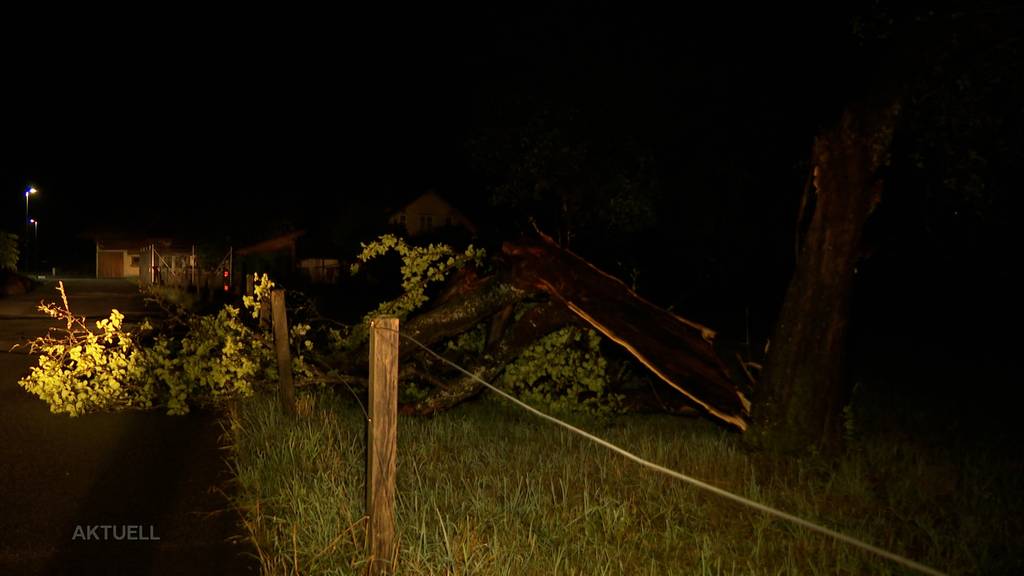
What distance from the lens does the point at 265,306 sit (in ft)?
32.2

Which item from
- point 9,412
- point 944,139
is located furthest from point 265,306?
point 944,139

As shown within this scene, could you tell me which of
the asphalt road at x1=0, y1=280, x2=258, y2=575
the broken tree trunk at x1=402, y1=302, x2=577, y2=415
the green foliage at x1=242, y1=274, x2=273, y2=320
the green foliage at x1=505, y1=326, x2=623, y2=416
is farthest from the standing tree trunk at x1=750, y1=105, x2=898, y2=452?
the green foliage at x1=242, y1=274, x2=273, y2=320

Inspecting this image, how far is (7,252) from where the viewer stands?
38750 millimetres

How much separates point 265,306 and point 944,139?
750 cm

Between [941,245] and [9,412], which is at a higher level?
[941,245]

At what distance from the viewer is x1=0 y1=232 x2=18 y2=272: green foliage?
38.3m

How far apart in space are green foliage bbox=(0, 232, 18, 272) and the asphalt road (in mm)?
33140

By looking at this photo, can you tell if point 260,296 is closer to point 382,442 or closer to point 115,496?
point 115,496

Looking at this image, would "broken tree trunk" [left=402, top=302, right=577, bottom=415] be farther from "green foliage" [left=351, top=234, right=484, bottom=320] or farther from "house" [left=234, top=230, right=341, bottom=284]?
"house" [left=234, top=230, right=341, bottom=284]

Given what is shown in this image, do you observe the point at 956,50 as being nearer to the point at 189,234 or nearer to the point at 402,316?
the point at 402,316

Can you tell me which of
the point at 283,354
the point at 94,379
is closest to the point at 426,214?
the point at 94,379

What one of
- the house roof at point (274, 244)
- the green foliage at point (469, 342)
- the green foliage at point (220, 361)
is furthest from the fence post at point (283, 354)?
the house roof at point (274, 244)

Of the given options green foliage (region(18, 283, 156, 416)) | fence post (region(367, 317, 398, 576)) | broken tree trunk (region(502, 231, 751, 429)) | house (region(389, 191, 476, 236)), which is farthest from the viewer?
house (region(389, 191, 476, 236))

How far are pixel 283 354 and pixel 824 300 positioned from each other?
17.1 feet
